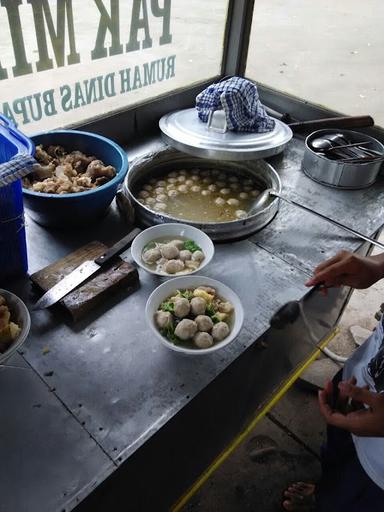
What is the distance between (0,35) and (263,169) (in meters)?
1.07

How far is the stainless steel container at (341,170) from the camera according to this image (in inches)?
66.4

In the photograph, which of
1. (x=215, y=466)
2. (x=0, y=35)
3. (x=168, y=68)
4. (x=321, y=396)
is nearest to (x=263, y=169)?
(x=168, y=68)

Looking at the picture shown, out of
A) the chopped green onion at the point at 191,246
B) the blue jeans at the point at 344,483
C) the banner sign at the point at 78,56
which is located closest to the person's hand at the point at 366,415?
the blue jeans at the point at 344,483

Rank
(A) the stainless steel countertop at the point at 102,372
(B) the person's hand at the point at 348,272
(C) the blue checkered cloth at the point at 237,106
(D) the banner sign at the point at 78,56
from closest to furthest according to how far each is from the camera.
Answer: (A) the stainless steel countertop at the point at 102,372, (B) the person's hand at the point at 348,272, (D) the banner sign at the point at 78,56, (C) the blue checkered cloth at the point at 237,106

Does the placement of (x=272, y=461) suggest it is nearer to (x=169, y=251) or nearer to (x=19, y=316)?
(x=169, y=251)

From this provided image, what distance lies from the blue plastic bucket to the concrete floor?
3.70ft

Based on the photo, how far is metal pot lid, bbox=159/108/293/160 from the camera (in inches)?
65.7

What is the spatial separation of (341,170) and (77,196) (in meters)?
1.07

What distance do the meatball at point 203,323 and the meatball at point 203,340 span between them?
0.02 meters

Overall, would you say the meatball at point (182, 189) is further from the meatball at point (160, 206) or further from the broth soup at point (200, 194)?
the meatball at point (160, 206)

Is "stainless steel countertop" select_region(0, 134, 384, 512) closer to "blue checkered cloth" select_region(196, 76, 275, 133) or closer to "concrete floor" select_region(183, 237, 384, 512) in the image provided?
"blue checkered cloth" select_region(196, 76, 275, 133)

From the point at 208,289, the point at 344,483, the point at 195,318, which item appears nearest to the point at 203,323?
the point at 195,318

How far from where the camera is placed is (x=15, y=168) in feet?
3.06

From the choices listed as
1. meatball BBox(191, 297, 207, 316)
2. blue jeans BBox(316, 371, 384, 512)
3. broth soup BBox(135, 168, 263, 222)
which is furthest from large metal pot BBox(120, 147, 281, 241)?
blue jeans BBox(316, 371, 384, 512)
